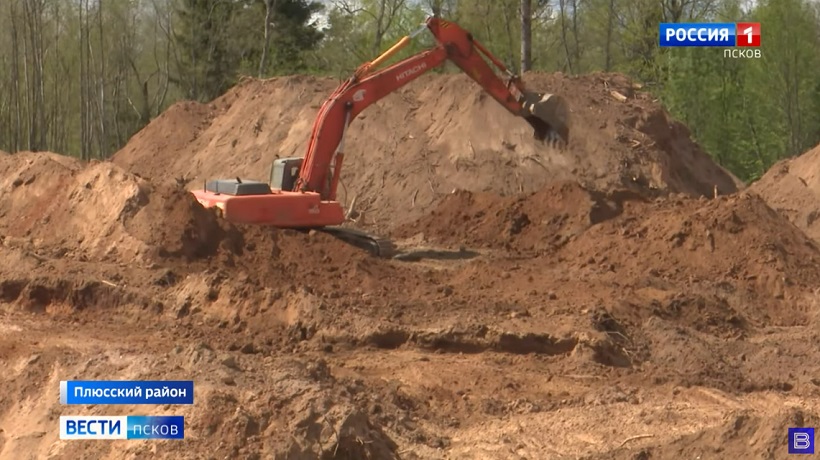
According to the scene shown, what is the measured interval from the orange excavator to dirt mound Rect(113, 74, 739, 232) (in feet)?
10.6

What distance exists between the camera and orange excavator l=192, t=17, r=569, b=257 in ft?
46.3

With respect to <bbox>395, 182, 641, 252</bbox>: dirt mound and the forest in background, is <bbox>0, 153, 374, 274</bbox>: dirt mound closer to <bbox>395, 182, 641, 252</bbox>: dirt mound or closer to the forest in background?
<bbox>395, 182, 641, 252</bbox>: dirt mound

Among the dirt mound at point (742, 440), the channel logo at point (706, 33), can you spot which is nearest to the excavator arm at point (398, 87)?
the channel logo at point (706, 33)

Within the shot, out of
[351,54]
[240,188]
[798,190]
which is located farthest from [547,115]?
[351,54]

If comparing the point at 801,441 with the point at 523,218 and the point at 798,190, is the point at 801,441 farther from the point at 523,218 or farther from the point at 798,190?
the point at 798,190

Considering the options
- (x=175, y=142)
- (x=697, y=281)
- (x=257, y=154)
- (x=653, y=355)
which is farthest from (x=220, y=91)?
(x=653, y=355)

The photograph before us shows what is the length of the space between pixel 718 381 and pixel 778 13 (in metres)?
22.1

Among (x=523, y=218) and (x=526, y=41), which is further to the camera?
(x=526, y=41)

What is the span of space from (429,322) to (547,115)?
22.6 feet

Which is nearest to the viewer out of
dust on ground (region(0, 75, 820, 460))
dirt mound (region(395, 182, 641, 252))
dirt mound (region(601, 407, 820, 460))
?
dirt mound (region(601, 407, 820, 460))

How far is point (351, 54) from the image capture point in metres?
39.7

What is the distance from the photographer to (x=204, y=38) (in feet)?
124
